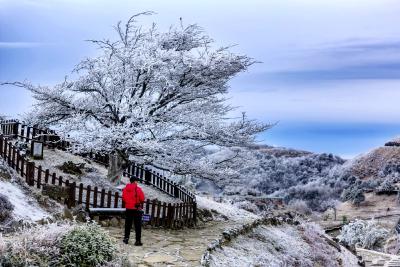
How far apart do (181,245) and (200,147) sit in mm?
6383

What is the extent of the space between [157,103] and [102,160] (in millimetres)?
7165

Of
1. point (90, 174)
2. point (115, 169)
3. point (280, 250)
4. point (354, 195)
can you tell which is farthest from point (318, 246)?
point (354, 195)

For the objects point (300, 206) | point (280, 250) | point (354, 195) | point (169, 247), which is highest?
point (169, 247)

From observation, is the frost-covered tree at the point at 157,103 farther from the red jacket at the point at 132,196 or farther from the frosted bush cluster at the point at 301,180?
the frosted bush cluster at the point at 301,180

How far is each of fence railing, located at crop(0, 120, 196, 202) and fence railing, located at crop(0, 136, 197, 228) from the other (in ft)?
13.2

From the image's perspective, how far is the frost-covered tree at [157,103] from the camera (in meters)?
19.8

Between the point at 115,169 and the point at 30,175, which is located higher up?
the point at 115,169

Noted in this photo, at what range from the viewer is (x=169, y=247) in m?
14.9

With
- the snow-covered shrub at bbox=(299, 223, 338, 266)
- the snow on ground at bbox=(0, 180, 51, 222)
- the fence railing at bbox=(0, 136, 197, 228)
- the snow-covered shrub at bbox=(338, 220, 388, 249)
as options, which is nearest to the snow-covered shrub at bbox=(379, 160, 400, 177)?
the snow-covered shrub at bbox=(338, 220, 388, 249)

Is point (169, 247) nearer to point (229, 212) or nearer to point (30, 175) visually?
point (30, 175)

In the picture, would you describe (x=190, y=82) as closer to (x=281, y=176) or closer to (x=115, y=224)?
(x=115, y=224)

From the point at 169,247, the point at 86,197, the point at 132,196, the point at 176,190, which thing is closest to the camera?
the point at 132,196

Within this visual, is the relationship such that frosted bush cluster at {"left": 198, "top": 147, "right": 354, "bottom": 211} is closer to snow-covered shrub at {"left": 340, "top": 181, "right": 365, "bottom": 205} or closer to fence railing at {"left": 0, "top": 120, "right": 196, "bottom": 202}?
snow-covered shrub at {"left": 340, "top": 181, "right": 365, "bottom": 205}

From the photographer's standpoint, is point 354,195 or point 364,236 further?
point 354,195
